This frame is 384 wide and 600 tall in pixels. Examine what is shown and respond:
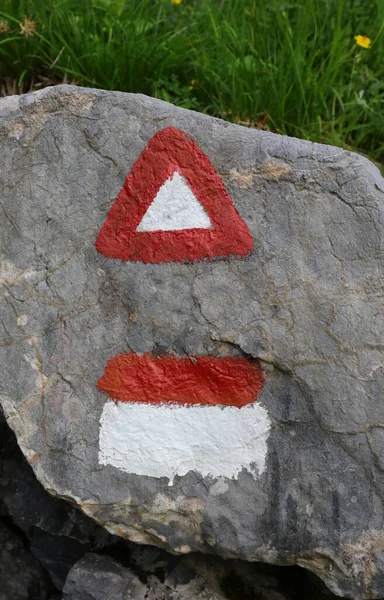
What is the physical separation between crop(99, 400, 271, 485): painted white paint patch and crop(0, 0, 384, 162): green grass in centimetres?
101

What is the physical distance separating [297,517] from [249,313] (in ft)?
1.40

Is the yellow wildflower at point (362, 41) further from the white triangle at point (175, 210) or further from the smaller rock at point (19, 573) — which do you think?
the smaller rock at point (19, 573)

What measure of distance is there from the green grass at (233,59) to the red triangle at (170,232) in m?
0.69

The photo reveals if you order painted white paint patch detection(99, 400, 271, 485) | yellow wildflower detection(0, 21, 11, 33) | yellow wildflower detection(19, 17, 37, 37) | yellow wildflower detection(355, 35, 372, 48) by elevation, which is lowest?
painted white paint patch detection(99, 400, 271, 485)

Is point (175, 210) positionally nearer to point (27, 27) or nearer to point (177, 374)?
point (177, 374)

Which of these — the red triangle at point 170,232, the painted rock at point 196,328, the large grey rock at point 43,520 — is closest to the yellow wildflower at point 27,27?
the painted rock at point 196,328

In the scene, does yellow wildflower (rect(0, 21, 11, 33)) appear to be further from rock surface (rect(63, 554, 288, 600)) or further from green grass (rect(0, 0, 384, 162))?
rock surface (rect(63, 554, 288, 600))

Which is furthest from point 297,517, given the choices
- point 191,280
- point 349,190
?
point 349,190

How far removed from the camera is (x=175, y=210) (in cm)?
146

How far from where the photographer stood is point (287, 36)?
2074 millimetres

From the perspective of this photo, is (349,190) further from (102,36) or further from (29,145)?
(102,36)

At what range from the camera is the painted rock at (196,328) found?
55.2 inches

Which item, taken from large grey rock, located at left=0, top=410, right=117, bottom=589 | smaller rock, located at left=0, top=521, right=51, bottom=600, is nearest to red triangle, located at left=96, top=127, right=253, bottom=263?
large grey rock, located at left=0, top=410, right=117, bottom=589

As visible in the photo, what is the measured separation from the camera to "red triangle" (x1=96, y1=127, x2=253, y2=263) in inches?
56.6
